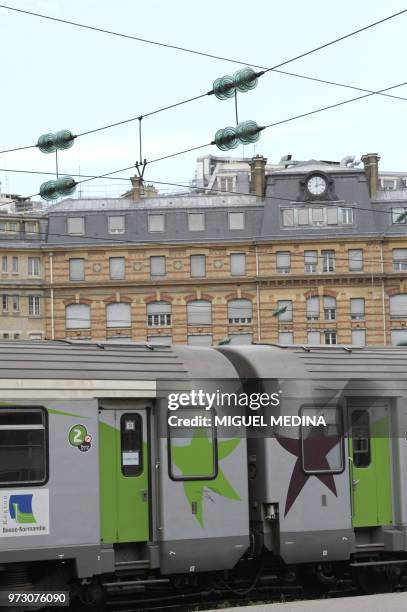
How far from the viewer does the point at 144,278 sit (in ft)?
251

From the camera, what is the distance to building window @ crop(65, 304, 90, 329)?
75812 millimetres

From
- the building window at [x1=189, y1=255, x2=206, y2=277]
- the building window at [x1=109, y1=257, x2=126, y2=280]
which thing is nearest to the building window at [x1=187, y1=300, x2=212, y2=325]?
the building window at [x1=189, y1=255, x2=206, y2=277]

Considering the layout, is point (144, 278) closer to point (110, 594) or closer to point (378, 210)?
point (378, 210)

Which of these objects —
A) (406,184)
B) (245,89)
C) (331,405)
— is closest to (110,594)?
(331,405)

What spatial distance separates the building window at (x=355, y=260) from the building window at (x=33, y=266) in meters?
18.7

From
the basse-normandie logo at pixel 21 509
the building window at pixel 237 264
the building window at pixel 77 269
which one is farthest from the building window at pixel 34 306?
the basse-normandie logo at pixel 21 509

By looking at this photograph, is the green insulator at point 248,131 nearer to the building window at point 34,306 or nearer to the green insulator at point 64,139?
the green insulator at point 64,139

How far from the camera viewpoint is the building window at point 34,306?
7688 cm

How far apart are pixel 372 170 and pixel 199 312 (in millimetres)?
14234

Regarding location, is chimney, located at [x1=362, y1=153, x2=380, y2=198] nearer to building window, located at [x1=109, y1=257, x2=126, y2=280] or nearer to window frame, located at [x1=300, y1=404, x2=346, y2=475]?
building window, located at [x1=109, y1=257, x2=126, y2=280]

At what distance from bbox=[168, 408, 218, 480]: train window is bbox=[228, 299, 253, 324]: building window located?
2288 inches

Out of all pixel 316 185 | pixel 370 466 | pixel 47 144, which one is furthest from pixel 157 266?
pixel 370 466

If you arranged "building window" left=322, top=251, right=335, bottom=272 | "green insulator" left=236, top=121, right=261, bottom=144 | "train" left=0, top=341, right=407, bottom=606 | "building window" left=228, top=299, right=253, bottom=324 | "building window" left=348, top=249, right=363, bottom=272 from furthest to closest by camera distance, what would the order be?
1. "building window" left=322, top=251, right=335, bottom=272
2. "building window" left=348, top=249, right=363, bottom=272
3. "building window" left=228, top=299, right=253, bottom=324
4. "green insulator" left=236, top=121, right=261, bottom=144
5. "train" left=0, top=341, right=407, bottom=606

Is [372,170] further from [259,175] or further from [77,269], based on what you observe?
[77,269]
